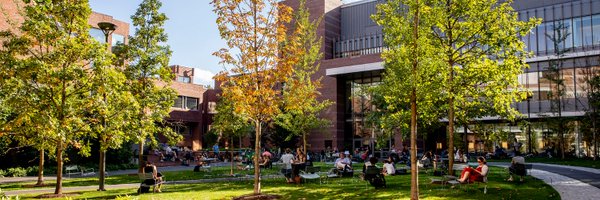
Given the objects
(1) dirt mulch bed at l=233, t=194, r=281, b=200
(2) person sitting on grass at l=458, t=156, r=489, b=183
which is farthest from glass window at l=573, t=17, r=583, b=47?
(1) dirt mulch bed at l=233, t=194, r=281, b=200

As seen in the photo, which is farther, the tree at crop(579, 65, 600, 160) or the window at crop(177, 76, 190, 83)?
the window at crop(177, 76, 190, 83)

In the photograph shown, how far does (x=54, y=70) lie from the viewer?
13.9 meters

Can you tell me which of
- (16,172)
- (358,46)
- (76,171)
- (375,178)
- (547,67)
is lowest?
(76,171)

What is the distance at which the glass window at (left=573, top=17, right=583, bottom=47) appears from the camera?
43.7m

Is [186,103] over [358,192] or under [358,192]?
over

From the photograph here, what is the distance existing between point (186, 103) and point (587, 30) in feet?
135

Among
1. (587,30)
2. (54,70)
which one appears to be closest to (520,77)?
(587,30)

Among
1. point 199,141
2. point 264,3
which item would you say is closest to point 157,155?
point 199,141

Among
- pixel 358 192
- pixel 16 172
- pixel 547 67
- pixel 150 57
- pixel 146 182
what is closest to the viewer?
pixel 358 192

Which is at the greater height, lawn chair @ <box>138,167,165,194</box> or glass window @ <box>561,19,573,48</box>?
glass window @ <box>561,19,573,48</box>

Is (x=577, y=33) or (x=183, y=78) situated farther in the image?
(x=183, y=78)

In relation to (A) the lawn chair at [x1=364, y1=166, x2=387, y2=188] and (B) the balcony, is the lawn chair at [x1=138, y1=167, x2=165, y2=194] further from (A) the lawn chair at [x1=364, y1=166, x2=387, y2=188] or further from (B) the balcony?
(B) the balcony

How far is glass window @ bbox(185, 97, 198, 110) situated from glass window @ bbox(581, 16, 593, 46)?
40456mm

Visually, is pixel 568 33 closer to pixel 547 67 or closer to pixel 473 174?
pixel 547 67
